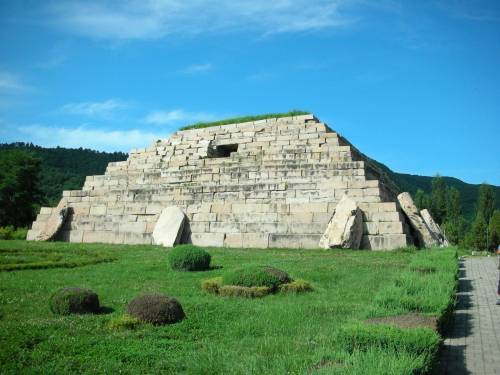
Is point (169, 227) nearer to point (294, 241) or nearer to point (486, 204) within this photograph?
point (294, 241)

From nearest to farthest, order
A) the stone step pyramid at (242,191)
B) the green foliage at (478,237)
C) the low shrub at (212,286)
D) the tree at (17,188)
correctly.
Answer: the low shrub at (212,286)
the stone step pyramid at (242,191)
the tree at (17,188)
the green foliage at (478,237)

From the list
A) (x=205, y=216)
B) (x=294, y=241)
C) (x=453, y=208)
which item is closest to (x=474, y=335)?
(x=294, y=241)

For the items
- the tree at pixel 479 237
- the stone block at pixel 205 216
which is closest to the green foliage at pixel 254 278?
the stone block at pixel 205 216

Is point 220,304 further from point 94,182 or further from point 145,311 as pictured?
point 94,182

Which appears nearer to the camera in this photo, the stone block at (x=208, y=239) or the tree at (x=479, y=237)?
the stone block at (x=208, y=239)

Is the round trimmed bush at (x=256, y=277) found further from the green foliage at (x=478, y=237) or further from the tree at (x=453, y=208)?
the tree at (x=453, y=208)

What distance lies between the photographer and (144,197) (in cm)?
2367

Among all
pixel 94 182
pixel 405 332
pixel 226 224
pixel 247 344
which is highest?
pixel 94 182

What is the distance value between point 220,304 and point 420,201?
Answer: 5831 cm

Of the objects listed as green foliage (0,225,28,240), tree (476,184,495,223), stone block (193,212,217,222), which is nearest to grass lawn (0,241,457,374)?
stone block (193,212,217,222)

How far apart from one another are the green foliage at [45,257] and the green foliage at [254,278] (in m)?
6.63

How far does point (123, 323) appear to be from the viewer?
7.25 meters

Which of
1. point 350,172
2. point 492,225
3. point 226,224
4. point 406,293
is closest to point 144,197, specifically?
point 226,224

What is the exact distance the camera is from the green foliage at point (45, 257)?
14216 millimetres
